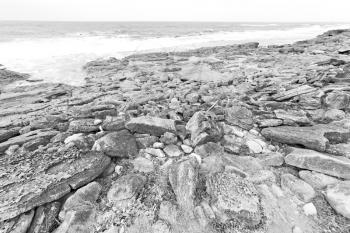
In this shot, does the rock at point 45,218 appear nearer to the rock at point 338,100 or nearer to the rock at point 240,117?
the rock at point 240,117

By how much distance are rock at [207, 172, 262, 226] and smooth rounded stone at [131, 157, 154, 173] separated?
0.77 meters

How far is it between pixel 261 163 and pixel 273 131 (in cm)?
70

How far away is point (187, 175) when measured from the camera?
2.36m

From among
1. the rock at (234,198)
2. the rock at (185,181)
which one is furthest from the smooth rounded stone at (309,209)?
the rock at (185,181)

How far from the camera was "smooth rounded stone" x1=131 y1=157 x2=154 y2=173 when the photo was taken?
8.63 ft

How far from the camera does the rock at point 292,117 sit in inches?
129

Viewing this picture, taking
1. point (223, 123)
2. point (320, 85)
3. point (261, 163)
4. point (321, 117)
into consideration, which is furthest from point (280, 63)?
point (261, 163)

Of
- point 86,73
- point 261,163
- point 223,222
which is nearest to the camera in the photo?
point 223,222

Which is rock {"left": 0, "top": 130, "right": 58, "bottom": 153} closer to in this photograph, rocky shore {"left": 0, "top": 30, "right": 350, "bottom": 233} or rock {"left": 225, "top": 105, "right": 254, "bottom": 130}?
rocky shore {"left": 0, "top": 30, "right": 350, "bottom": 233}

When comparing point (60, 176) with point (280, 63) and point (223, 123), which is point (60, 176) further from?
point (280, 63)

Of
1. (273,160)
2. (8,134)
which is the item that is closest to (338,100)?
(273,160)

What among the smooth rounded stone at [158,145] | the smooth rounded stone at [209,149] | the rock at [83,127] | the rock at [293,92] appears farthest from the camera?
the rock at [293,92]

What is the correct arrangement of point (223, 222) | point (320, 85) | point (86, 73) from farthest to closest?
point (86, 73) < point (320, 85) < point (223, 222)

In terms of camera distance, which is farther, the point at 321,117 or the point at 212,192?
the point at 321,117
